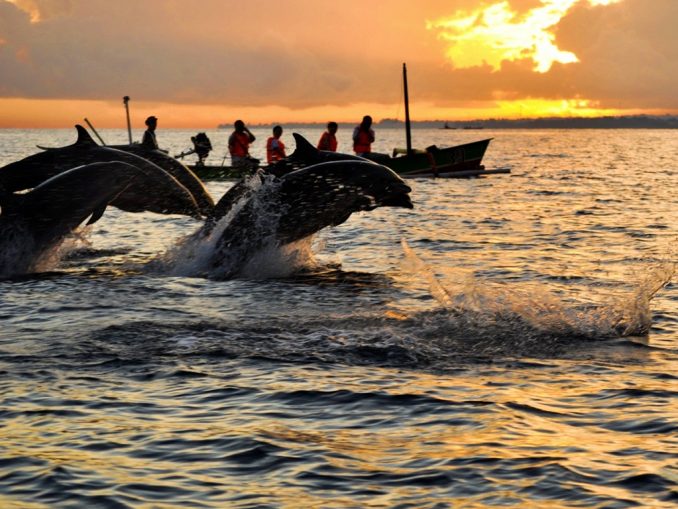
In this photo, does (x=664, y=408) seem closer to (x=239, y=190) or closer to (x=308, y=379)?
(x=308, y=379)

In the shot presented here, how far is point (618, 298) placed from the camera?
1435 centimetres

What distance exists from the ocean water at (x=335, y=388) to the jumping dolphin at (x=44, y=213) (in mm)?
585

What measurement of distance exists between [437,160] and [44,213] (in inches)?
1276

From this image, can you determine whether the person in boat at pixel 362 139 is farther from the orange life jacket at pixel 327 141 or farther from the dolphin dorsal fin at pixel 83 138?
the dolphin dorsal fin at pixel 83 138

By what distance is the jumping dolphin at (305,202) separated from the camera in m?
17.3

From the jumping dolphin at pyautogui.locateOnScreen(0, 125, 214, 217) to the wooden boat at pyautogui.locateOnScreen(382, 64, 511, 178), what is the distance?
77.4ft

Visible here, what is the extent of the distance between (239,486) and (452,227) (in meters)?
22.1

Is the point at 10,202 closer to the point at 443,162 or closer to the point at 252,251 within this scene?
the point at 252,251

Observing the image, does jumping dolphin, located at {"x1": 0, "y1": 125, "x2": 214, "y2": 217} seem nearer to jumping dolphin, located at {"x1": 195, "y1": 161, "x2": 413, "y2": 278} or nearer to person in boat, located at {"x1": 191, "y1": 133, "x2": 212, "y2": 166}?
jumping dolphin, located at {"x1": 195, "y1": 161, "x2": 413, "y2": 278}

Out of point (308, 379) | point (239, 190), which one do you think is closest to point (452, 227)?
point (239, 190)

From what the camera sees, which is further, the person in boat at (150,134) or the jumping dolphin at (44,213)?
the person in boat at (150,134)

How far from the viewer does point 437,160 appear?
48.1 meters

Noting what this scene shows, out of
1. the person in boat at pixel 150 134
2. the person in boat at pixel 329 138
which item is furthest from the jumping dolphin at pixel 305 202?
the person in boat at pixel 329 138

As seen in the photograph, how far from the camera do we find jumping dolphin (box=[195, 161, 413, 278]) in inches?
682
